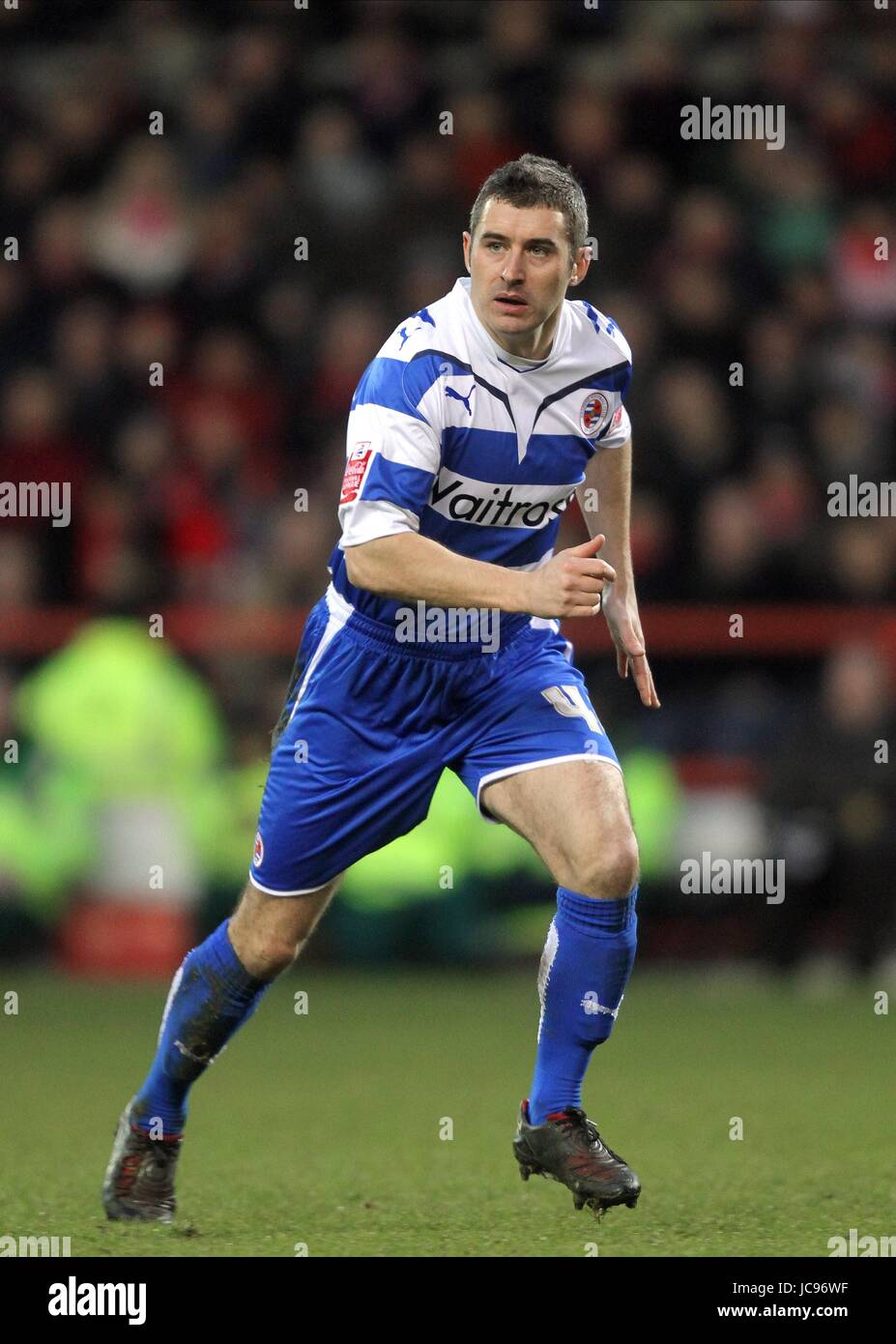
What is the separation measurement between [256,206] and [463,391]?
8348 millimetres

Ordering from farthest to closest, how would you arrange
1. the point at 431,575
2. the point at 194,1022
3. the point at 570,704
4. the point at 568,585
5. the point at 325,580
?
1. the point at 325,580
2. the point at 194,1022
3. the point at 570,704
4. the point at 431,575
5. the point at 568,585

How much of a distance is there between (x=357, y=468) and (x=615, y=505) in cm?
86

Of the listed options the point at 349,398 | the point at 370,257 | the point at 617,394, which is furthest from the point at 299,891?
the point at 370,257

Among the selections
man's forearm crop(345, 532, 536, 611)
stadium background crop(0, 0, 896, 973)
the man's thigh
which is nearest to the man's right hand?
man's forearm crop(345, 532, 536, 611)

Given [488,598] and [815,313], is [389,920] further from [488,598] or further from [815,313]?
[488,598]

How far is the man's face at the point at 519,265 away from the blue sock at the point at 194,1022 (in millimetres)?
1511

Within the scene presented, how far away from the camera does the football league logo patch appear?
200 inches

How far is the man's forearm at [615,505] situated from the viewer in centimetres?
540

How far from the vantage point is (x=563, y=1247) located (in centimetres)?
475

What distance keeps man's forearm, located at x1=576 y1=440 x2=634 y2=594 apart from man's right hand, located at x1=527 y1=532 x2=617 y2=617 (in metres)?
0.84

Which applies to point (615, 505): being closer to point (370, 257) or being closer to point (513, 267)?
point (513, 267)

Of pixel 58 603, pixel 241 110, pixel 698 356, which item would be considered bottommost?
pixel 58 603

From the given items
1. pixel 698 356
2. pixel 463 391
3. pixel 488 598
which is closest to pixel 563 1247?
pixel 488 598

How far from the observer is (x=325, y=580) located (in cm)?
1073
